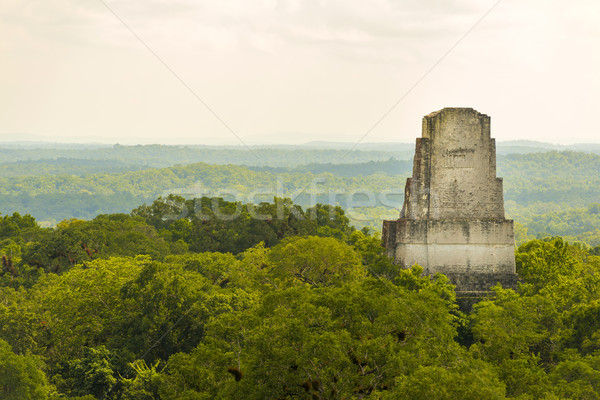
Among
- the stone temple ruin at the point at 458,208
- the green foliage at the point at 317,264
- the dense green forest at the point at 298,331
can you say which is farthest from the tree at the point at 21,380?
the stone temple ruin at the point at 458,208

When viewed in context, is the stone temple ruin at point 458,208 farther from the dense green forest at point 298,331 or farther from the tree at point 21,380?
the tree at point 21,380

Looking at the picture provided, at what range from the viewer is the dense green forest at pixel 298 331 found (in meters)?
22.8

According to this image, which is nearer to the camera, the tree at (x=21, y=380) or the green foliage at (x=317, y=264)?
the tree at (x=21, y=380)

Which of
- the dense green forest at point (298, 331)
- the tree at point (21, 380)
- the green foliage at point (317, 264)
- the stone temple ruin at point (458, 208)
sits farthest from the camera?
the stone temple ruin at point (458, 208)

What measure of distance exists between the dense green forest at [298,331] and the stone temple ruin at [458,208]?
1389 mm

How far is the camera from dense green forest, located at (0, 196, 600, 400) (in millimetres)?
22828

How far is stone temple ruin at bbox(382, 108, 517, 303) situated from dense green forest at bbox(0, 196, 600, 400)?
1389 millimetres

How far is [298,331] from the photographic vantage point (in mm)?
23219

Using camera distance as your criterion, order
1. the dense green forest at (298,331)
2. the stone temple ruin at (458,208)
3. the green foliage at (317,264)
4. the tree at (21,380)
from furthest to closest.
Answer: the stone temple ruin at (458,208), the green foliage at (317,264), the tree at (21,380), the dense green forest at (298,331)

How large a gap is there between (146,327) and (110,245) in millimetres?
22433

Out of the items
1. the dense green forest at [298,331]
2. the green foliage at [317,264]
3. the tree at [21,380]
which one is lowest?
the tree at [21,380]

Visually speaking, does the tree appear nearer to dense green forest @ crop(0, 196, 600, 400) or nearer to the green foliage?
dense green forest @ crop(0, 196, 600, 400)

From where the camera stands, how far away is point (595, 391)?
2411cm

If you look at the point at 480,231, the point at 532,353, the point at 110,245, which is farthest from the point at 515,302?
the point at 110,245
